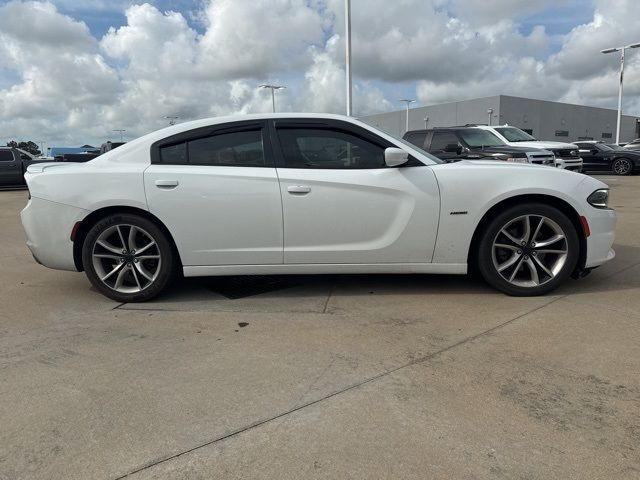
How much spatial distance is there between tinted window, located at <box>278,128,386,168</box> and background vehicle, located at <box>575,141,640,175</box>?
1897 cm

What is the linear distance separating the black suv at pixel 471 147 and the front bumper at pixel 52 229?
7.97m

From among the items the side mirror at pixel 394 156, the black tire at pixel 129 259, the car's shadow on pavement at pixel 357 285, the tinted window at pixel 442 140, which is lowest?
the car's shadow on pavement at pixel 357 285

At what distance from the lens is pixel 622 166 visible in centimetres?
1948

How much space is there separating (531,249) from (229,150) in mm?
2585

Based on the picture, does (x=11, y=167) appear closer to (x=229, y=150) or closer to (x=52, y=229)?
(x=52, y=229)

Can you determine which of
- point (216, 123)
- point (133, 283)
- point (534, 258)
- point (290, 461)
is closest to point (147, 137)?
point (216, 123)

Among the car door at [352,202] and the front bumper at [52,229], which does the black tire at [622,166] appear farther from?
the front bumper at [52,229]

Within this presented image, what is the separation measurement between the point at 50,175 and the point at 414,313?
123 inches

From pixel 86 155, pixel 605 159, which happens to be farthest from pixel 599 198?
pixel 605 159

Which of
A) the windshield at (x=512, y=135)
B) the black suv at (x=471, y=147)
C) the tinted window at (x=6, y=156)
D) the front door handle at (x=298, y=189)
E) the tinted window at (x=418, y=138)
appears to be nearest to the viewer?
the front door handle at (x=298, y=189)

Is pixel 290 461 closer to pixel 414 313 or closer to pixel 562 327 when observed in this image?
pixel 414 313

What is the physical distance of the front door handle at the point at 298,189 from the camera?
3752 millimetres

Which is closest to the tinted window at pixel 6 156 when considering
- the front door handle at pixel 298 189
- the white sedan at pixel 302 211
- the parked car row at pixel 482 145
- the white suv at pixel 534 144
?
the parked car row at pixel 482 145

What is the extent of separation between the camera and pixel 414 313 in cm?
362
